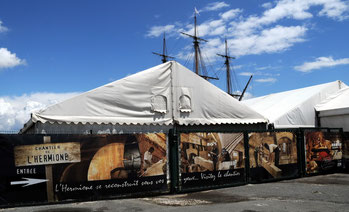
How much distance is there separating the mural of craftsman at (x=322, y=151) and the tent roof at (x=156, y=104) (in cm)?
230

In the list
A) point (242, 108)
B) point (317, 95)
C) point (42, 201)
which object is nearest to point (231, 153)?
point (242, 108)

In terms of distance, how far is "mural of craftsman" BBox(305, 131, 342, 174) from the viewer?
47.4 ft

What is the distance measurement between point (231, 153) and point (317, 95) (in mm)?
10054

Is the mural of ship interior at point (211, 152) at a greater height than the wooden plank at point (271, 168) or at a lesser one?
greater

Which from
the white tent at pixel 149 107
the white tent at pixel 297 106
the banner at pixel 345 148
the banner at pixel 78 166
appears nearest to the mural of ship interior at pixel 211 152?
the banner at pixel 78 166

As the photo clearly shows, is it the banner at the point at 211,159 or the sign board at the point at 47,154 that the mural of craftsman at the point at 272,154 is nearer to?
the banner at the point at 211,159

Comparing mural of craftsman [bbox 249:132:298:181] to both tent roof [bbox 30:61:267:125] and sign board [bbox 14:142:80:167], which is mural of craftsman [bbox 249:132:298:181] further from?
sign board [bbox 14:142:80:167]

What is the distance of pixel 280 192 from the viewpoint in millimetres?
10430

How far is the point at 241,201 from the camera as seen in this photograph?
9016 mm

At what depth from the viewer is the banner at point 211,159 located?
10.8 metres

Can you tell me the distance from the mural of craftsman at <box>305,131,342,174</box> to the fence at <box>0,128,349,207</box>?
2.45 ft

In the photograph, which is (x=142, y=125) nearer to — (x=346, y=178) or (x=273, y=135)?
(x=273, y=135)

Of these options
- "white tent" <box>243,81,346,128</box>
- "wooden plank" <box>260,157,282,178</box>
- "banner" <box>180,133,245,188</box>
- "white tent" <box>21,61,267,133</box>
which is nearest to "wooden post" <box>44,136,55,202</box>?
"white tent" <box>21,61,267,133</box>

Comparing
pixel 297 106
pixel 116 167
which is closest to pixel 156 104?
pixel 116 167
